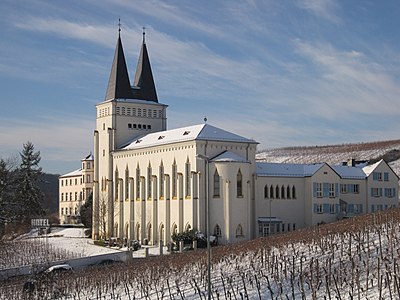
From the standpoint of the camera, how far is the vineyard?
24.6 meters

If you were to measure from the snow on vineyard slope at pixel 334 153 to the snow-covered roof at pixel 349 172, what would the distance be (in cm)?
4686

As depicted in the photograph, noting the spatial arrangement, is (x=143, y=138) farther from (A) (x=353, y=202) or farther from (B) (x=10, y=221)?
(B) (x=10, y=221)

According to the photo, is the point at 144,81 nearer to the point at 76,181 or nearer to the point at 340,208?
the point at 340,208

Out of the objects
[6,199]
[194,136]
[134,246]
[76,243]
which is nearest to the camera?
[6,199]

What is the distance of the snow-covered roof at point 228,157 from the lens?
192 ft

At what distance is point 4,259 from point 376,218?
2722cm

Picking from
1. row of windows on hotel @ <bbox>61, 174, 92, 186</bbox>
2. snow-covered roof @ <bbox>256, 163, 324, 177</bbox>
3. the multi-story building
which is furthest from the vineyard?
row of windows on hotel @ <bbox>61, 174, 92, 186</bbox>

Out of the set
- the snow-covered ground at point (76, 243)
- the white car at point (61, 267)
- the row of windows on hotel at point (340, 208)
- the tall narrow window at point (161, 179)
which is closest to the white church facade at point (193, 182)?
the tall narrow window at point (161, 179)

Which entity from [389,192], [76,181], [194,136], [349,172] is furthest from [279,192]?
[76,181]

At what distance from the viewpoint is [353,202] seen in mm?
68188

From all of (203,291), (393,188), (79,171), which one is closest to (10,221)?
(203,291)

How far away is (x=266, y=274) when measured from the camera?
94.6ft

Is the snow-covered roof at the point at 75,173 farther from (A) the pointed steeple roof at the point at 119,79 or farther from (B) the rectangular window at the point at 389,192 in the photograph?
(B) the rectangular window at the point at 389,192

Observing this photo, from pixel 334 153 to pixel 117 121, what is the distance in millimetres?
78607
